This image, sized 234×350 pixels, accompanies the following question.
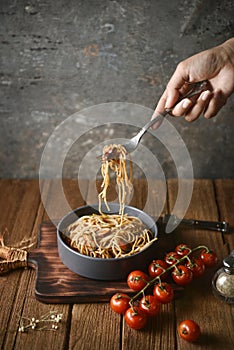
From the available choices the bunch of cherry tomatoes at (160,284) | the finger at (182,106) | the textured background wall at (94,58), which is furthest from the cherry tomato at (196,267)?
the textured background wall at (94,58)

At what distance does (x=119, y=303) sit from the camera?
219cm

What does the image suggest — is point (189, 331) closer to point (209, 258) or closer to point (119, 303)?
point (119, 303)

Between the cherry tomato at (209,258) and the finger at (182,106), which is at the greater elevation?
the finger at (182,106)

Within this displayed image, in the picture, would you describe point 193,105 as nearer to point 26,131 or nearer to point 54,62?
point 54,62

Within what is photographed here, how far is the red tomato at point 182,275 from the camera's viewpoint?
90.7 inches

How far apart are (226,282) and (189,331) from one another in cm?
32

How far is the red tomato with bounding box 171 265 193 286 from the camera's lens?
2305 mm

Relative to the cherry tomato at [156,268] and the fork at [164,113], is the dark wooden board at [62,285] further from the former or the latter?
the fork at [164,113]

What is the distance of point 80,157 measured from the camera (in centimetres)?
343

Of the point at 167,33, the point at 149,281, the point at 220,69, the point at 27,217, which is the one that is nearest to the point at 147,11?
the point at 167,33

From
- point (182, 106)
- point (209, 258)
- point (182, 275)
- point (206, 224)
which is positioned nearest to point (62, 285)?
point (182, 275)

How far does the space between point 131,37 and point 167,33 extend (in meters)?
0.21

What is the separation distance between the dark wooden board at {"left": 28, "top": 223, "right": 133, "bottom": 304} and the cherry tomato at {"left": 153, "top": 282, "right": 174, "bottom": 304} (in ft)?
0.48

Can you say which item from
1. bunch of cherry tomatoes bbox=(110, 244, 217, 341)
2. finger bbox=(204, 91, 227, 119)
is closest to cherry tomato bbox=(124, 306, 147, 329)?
bunch of cherry tomatoes bbox=(110, 244, 217, 341)
